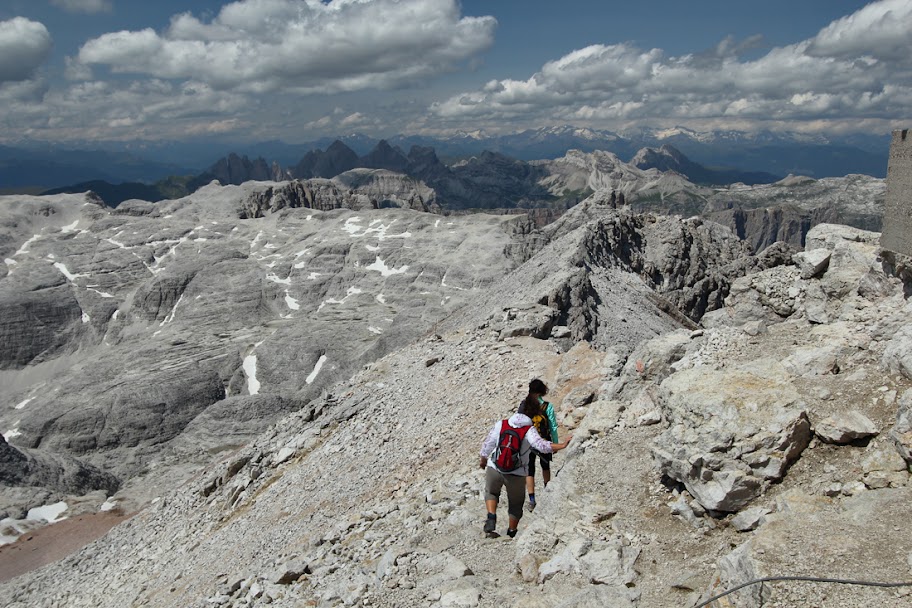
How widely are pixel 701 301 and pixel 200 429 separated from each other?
8627 centimetres

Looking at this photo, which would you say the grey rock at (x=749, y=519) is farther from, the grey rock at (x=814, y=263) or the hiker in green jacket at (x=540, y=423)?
the grey rock at (x=814, y=263)

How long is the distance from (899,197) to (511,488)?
1469cm

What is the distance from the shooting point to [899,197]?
19.1 meters

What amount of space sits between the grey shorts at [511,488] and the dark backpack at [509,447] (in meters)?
0.31

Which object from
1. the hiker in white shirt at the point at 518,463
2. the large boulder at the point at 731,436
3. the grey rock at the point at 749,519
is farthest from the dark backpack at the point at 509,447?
the grey rock at the point at 749,519

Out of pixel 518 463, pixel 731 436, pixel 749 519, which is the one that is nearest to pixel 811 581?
pixel 749 519

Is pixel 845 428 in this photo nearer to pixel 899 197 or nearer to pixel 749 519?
pixel 749 519

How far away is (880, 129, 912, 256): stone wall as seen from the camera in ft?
61.7

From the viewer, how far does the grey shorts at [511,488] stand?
15477mm

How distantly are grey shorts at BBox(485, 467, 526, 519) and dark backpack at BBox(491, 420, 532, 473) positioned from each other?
31 centimetres

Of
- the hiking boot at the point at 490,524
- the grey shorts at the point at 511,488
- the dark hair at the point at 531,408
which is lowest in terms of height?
the hiking boot at the point at 490,524

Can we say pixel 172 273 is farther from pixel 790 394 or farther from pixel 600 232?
pixel 790 394

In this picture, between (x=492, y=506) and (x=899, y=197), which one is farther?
(x=899, y=197)

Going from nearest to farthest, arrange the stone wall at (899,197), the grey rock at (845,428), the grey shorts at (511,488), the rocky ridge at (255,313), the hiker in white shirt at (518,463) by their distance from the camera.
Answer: the grey rock at (845,428) < the hiker in white shirt at (518,463) < the grey shorts at (511,488) < the stone wall at (899,197) < the rocky ridge at (255,313)
